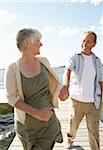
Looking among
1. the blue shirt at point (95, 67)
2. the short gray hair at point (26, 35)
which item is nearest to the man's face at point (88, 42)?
the blue shirt at point (95, 67)

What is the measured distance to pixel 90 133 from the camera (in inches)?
157

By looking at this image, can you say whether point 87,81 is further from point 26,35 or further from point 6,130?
point 6,130

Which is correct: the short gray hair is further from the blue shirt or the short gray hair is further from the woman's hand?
the blue shirt

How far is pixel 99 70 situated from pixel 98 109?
0.46 m

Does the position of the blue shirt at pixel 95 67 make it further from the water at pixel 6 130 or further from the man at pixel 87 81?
the water at pixel 6 130

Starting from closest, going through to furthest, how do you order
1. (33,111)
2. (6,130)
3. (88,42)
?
(33,111), (88,42), (6,130)

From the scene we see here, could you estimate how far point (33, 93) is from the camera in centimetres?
246

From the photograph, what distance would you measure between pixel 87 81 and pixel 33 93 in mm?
1491

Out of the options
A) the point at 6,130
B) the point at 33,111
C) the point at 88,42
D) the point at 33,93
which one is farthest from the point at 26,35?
the point at 6,130

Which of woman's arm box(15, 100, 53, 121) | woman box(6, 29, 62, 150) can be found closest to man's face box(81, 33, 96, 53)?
woman box(6, 29, 62, 150)

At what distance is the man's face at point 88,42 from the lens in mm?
3791

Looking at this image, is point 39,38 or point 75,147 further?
point 75,147

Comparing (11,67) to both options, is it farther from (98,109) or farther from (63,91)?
(98,109)

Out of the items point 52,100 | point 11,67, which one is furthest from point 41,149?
point 11,67
